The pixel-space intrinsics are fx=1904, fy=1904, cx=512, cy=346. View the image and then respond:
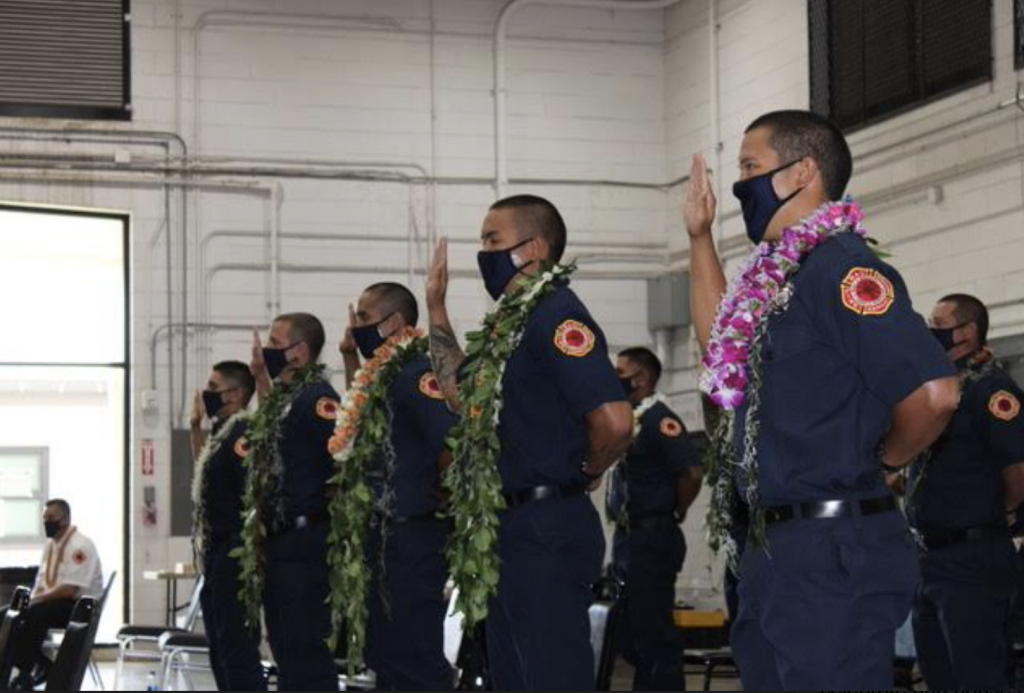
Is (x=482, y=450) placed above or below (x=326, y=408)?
below

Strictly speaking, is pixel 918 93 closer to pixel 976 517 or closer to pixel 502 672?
pixel 976 517

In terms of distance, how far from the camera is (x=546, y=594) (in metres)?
5.61

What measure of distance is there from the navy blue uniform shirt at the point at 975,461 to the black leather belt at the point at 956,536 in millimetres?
20

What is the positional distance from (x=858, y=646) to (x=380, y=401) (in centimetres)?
402

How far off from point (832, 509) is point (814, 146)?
2.99 feet

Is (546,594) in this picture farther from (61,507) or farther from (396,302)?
(61,507)

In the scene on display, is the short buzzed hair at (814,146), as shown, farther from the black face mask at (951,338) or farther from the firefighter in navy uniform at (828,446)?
the black face mask at (951,338)

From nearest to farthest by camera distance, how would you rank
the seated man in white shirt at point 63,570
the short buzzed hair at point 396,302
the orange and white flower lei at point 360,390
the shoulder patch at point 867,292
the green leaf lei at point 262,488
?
the shoulder patch at point 867,292, the orange and white flower lei at point 360,390, the short buzzed hair at point 396,302, the green leaf lei at point 262,488, the seated man in white shirt at point 63,570

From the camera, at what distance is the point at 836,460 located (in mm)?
4062

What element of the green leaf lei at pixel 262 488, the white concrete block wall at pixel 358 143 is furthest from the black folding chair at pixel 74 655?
the white concrete block wall at pixel 358 143

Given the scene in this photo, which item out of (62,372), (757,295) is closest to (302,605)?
(757,295)

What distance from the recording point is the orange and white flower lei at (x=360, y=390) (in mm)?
7949

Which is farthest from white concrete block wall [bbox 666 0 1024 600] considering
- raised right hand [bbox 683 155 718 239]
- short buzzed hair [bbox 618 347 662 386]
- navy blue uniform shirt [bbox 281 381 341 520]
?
raised right hand [bbox 683 155 718 239]

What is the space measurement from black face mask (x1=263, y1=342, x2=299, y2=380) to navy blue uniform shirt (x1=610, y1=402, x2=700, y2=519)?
2.29 m
